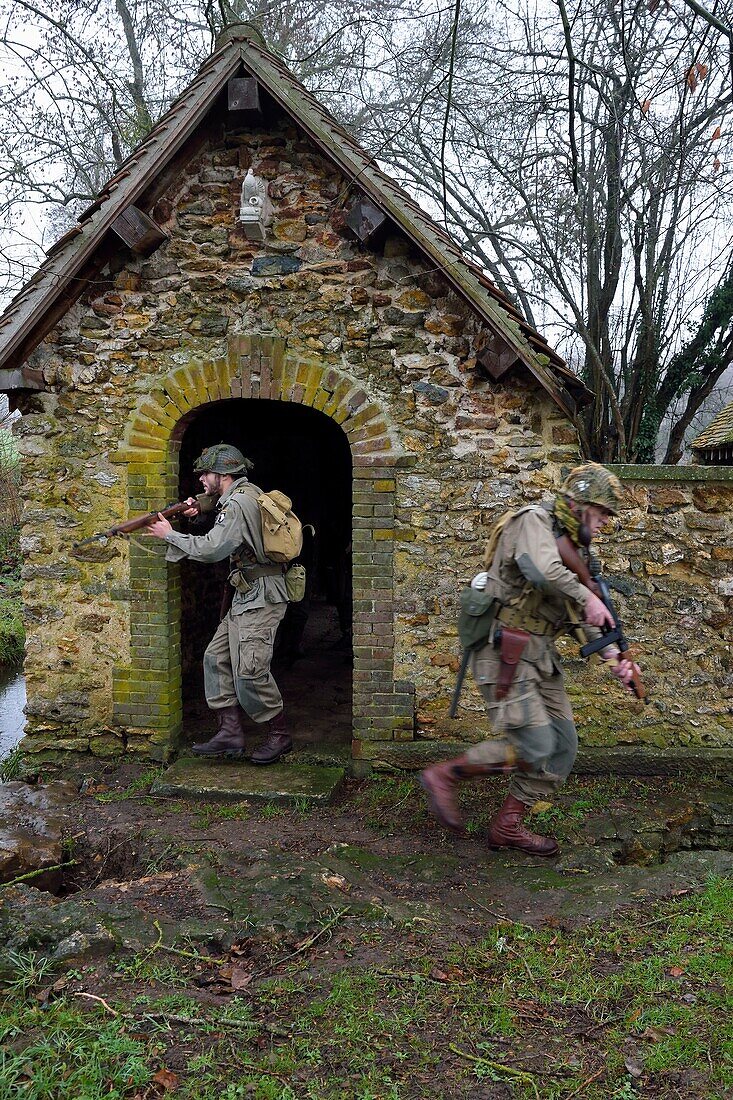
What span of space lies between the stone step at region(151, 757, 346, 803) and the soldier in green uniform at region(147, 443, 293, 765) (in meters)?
0.12

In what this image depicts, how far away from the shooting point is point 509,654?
13.5 feet

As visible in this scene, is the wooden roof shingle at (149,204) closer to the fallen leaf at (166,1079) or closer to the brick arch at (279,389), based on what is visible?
the brick arch at (279,389)

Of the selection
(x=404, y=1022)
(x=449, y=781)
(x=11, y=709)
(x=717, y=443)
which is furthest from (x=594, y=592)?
(x=717, y=443)

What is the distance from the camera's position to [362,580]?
5348mm

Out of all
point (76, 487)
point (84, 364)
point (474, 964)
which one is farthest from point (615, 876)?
point (84, 364)

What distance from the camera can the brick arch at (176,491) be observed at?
5.29m

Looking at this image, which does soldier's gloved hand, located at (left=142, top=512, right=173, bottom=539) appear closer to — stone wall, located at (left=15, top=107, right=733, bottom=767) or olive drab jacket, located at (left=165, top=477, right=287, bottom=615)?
olive drab jacket, located at (left=165, top=477, right=287, bottom=615)

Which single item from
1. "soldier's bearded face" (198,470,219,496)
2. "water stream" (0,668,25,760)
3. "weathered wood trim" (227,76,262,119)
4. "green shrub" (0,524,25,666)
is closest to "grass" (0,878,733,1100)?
"soldier's bearded face" (198,470,219,496)

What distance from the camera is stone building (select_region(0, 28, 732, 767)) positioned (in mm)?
5184

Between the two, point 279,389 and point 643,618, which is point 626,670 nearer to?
point 643,618

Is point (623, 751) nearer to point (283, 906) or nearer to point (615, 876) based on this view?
point (615, 876)

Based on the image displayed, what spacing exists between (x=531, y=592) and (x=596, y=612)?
35 cm

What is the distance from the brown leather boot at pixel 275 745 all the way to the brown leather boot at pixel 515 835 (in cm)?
174

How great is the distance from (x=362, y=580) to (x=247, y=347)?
1762mm
